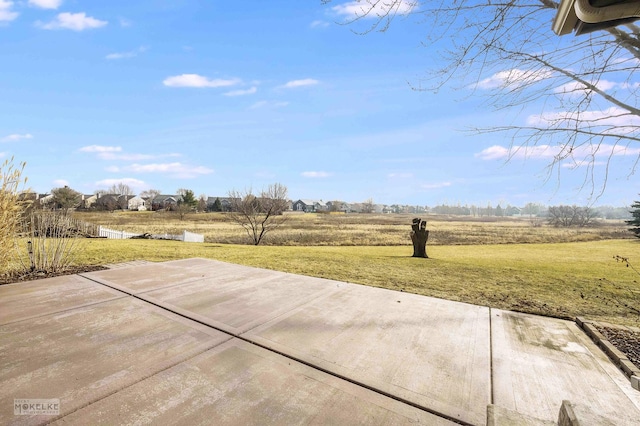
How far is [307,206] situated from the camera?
330ft

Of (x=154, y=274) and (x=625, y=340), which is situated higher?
(x=154, y=274)

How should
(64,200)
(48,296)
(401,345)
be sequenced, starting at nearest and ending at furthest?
(401,345)
(48,296)
(64,200)

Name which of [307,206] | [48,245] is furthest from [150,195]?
[48,245]

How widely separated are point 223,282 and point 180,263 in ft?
6.41

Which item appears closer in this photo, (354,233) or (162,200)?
(354,233)

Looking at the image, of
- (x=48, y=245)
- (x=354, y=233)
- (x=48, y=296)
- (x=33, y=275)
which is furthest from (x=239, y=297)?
(x=354, y=233)

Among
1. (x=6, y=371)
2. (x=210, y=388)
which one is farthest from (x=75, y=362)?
(x=210, y=388)

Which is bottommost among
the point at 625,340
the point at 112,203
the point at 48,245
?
the point at 625,340

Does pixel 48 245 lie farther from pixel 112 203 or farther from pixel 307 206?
pixel 307 206

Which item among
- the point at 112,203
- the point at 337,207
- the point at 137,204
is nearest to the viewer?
the point at 112,203

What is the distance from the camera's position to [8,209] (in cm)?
466

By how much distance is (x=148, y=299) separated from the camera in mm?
3578

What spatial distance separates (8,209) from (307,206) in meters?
96.1

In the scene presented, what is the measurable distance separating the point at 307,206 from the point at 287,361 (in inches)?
3881
